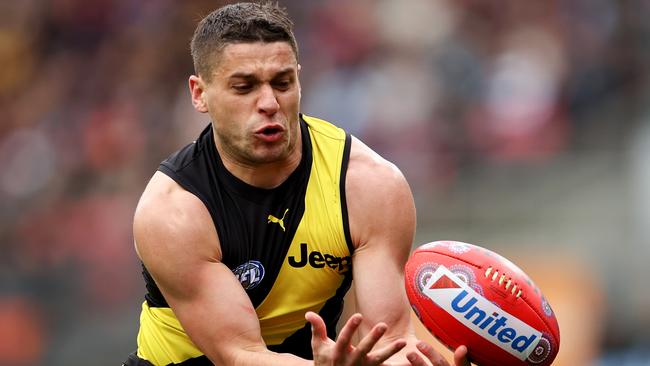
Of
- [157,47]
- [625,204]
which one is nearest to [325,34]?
[157,47]

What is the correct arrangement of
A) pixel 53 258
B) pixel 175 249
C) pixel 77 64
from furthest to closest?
pixel 77 64
pixel 53 258
pixel 175 249

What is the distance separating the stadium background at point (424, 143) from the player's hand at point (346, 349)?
550 cm

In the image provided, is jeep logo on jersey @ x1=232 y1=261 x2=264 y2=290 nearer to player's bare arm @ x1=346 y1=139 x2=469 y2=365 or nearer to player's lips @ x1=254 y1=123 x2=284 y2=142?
player's bare arm @ x1=346 y1=139 x2=469 y2=365

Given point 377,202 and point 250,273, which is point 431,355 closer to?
point 377,202

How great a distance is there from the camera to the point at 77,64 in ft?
53.3

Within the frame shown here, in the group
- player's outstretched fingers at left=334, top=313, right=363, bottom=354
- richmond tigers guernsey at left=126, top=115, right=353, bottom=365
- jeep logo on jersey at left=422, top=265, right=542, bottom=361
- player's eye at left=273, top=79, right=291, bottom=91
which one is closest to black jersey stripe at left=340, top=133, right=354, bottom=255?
richmond tigers guernsey at left=126, top=115, right=353, bottom=365

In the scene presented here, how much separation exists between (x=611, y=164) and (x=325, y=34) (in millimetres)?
4159

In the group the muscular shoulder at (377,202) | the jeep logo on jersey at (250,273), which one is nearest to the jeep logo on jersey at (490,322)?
the muscular shoulder at (377,202)

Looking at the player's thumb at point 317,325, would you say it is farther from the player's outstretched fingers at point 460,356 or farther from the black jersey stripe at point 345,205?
the black jersey stripe at point 345,205

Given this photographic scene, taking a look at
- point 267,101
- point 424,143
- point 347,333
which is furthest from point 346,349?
point 424,143

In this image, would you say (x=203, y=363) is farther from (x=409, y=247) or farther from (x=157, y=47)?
(x=157, y=47)

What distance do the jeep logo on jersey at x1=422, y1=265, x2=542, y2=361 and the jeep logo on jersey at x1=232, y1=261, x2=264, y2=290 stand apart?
96 centimetres

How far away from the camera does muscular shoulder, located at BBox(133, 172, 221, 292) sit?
604 cm

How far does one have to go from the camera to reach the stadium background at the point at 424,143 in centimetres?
1146
